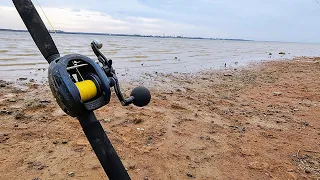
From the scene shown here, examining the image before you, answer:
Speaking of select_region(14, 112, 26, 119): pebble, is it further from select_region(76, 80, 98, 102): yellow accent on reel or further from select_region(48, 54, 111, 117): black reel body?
select_region(76, 80, 98, 102): yellow accent on reel

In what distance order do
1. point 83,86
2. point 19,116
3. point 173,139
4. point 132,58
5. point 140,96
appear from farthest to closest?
point 132,58, point 19,116, point 173,139, point 140,96, point 83,86

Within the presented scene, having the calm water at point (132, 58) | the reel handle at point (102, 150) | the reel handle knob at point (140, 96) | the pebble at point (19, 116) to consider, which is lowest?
the calm water at point (132, 58)

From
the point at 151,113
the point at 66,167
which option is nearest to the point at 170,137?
the point at 151,113

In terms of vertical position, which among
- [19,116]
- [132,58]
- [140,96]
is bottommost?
[132,58]

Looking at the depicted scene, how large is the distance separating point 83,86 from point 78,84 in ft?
0.08

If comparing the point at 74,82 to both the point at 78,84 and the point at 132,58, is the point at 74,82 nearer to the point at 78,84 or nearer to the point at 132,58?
the point at 78,84

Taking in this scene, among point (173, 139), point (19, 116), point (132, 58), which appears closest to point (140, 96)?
point (173, 139)

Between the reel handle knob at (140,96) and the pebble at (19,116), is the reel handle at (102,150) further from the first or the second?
the pebble at (19,116)

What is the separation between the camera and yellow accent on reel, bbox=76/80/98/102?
1181 millimetres

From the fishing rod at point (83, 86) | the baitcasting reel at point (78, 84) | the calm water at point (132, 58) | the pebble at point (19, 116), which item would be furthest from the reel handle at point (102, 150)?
the pebble at point (19, 116)

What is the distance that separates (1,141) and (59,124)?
36.0 inches

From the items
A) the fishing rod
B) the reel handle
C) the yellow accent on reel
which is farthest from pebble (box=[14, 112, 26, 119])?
the yellow accent on reel

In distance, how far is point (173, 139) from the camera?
4102 mm

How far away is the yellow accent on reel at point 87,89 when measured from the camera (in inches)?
46.5
